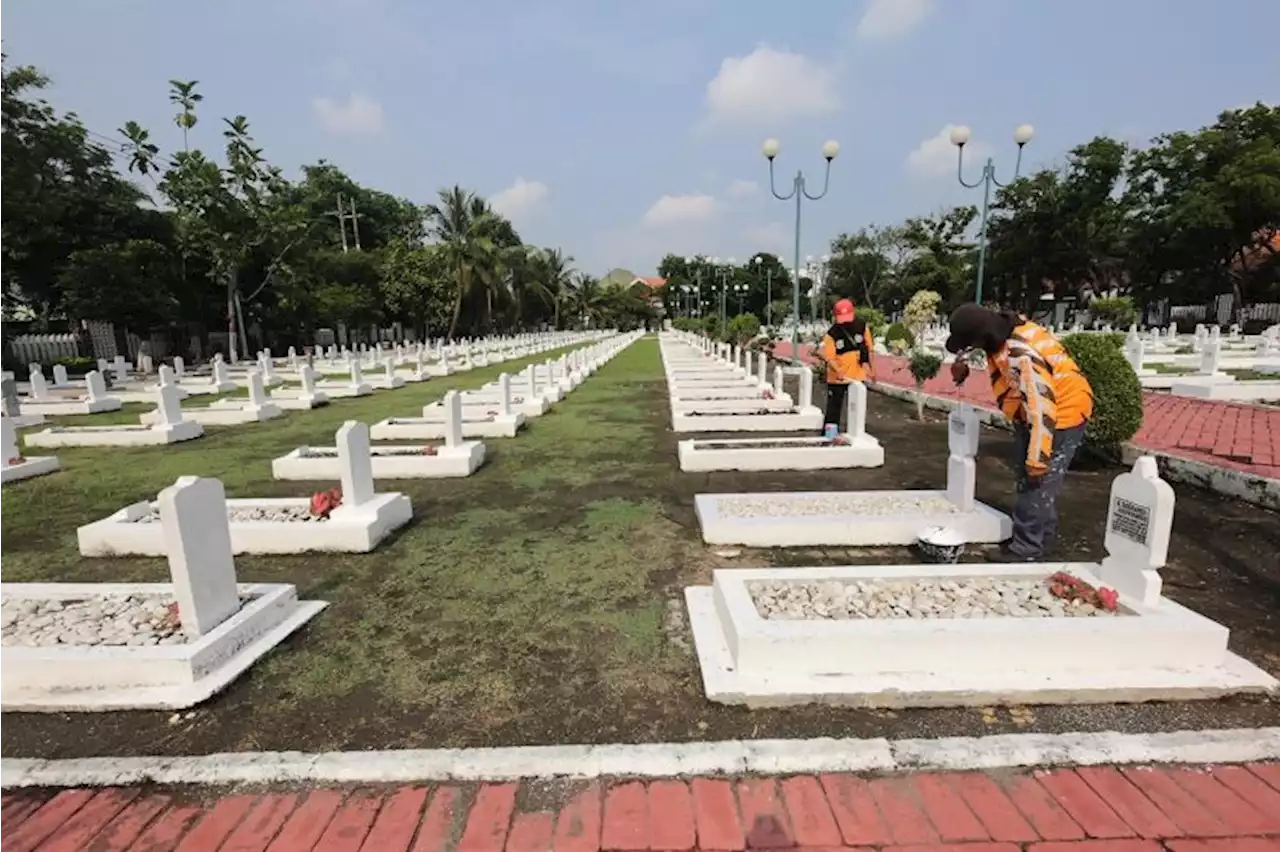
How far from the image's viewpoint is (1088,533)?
508cm

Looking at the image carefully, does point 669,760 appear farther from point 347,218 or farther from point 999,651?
point 347,218

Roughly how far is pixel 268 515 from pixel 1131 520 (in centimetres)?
598

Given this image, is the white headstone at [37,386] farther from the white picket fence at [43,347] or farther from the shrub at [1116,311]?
the shrub at [1116,311]

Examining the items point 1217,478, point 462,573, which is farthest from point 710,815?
point 1217,478

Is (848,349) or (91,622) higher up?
(848,349)

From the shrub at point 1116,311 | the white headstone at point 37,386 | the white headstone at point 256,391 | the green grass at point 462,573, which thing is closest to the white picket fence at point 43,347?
the white headstone at point 37,386

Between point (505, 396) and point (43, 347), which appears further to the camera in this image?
point (43, 347)

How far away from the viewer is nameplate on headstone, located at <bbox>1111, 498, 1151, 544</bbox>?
10.9 ft

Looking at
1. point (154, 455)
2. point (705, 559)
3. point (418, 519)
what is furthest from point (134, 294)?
point (705, 559)

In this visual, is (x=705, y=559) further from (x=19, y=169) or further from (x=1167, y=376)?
(x=19, y=169)

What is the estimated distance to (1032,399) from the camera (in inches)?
161

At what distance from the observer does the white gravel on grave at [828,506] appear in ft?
17.3

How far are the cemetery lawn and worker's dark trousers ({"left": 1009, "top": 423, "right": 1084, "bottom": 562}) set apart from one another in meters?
0.46

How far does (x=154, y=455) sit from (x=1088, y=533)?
36.4 feet
